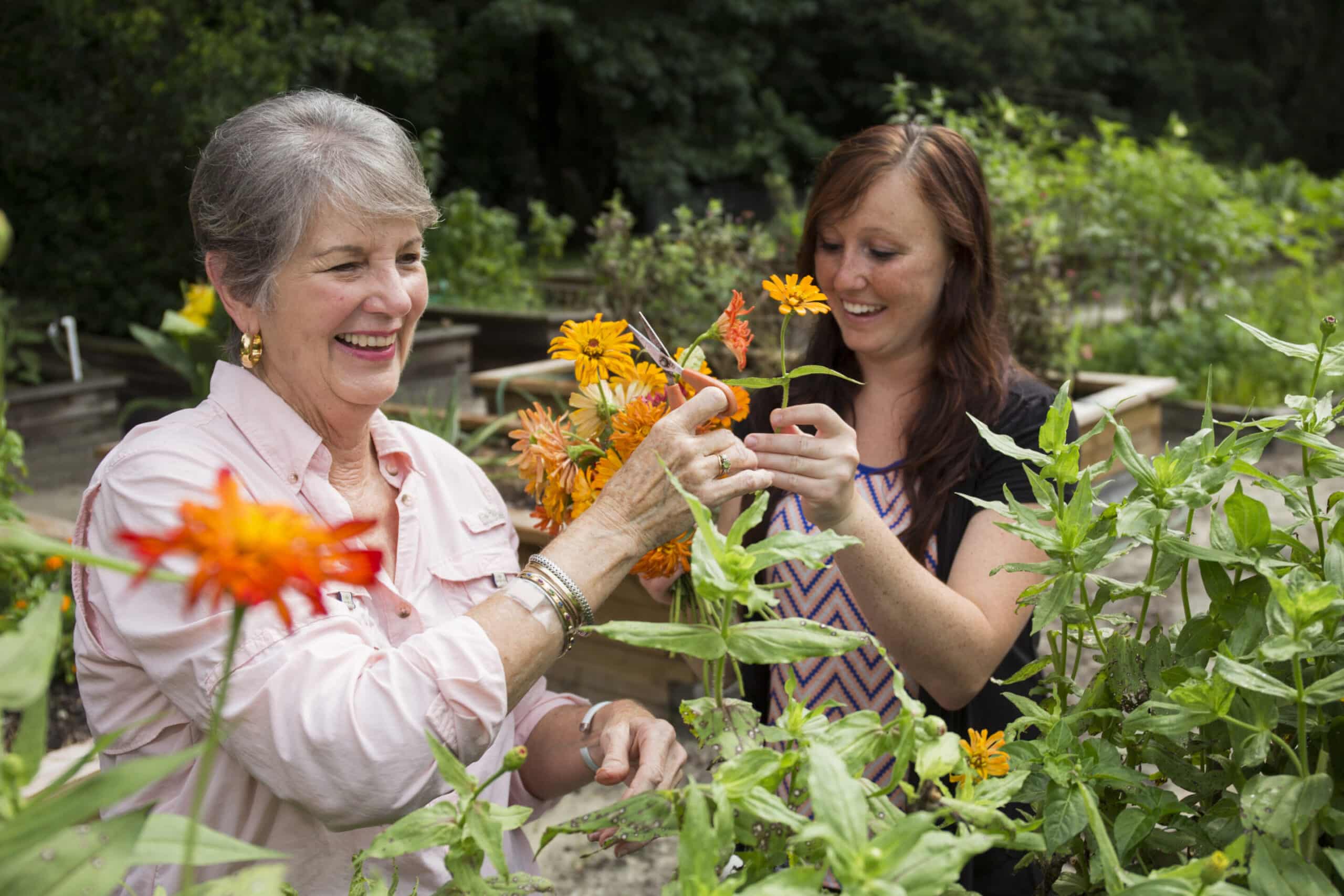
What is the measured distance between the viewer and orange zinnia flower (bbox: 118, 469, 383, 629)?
45 cm

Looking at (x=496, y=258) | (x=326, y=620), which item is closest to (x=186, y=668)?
(x=326, y=620)

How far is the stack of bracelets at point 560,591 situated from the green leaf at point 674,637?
47 cm

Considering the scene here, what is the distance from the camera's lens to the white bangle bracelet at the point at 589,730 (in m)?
1.46

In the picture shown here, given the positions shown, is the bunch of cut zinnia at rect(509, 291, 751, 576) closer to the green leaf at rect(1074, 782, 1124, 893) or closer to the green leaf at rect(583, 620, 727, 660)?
the green leaf at rect(583, 620, 727, 660)

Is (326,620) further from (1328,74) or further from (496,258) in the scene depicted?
(1328,74)

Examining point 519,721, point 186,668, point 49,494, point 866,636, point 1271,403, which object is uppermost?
point 866,636

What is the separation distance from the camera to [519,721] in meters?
1.59

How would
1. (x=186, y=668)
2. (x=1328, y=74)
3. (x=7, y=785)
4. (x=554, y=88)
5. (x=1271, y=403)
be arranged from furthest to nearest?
(x=1328, y=74) → (x=554, y=88) → (x=1271, y=403) → (x=186, y=668) → (x=7, y=785)

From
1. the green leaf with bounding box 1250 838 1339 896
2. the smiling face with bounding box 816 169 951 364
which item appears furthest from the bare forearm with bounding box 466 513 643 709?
the smiling face with bounding box 816 169 951 364

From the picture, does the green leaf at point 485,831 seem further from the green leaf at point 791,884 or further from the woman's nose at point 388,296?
the woman's nose at point 388,296

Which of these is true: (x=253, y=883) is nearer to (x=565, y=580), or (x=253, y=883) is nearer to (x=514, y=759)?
(x=514, y=759)

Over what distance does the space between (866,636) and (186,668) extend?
751 mm

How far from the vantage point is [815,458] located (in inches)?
53.4

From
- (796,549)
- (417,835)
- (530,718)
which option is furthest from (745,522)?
(530,718)
